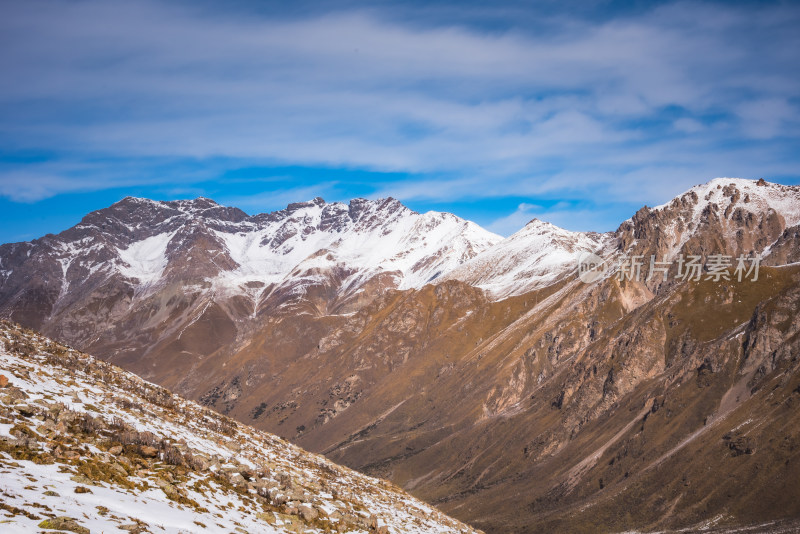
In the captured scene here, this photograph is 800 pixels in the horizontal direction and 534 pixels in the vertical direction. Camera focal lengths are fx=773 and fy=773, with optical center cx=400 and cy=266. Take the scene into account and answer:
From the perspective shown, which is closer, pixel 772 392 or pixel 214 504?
pixel 214 504

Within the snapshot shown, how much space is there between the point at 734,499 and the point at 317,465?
109 metres

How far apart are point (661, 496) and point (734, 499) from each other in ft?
56.8

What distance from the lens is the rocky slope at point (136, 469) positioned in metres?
22.5

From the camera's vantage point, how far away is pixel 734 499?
132875 mm

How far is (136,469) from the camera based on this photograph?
26.9m

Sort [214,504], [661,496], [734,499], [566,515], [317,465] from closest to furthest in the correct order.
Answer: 1. [214,504]
2. [317,465]
3. [734,499]
4. [661,496]
5. [566,515]

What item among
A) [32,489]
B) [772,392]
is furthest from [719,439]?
[32,489]

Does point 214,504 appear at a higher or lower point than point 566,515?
higher

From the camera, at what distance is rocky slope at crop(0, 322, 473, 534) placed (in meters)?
22.5

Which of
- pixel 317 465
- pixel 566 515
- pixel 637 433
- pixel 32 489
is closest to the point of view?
pixel 32 489

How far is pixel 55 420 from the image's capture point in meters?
28.1

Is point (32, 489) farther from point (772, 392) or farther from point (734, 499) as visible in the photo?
point (772, 392)

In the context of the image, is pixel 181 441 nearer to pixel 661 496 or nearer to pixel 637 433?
pixel 661 496

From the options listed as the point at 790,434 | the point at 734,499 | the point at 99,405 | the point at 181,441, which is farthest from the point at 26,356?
the point at 790,434
